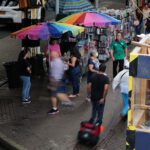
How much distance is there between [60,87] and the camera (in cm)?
1198

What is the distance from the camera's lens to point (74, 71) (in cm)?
1349

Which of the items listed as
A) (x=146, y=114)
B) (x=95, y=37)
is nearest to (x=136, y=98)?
(x=146, y=114)

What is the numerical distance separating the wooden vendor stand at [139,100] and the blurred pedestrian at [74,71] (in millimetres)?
6494

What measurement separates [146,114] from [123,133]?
4.35m

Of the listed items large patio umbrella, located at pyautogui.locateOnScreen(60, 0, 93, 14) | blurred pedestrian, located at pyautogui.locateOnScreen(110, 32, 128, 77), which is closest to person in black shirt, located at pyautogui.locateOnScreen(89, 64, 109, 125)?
blurred pedestrian, located at pyautogui.locateOnScreen(110, 32, 128, 77)

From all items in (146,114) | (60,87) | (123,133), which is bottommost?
(123,133)

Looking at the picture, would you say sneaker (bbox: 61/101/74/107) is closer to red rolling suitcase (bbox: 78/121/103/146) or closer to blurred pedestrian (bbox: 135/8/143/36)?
red rolling suitcase (bbox: 78/121/103/146)

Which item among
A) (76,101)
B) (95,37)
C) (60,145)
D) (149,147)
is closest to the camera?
(149,147)

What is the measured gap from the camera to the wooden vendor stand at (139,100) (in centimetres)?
589

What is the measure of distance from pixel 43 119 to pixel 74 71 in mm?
2295

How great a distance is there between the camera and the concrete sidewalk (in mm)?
10281

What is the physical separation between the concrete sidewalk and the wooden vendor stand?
3.69m

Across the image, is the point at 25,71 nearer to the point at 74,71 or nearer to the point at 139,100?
the point at 74,71

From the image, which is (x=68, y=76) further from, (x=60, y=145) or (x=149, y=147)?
(x=149, y=147)
